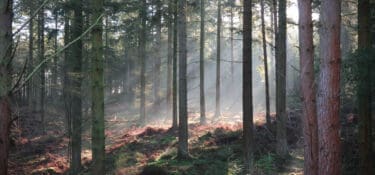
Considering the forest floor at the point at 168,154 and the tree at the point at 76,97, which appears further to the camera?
the tree at the point at 76,97

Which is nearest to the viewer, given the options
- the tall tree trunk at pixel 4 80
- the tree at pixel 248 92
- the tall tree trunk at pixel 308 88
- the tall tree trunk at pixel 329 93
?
the tall tree trunk at pixel 4 80

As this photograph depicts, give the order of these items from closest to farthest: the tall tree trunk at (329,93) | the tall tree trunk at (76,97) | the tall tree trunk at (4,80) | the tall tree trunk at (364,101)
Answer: the tall tree trunk at (4,80), the tall tree trunk at (329,93), the tall tree trunk at (364,101), the tall tree trunk at (76,97)

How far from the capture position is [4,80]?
2408 millimetres

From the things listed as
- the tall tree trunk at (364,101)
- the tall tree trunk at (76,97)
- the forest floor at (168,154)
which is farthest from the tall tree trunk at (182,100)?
the tall tree trunk at (364,101)

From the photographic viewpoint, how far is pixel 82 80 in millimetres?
12664

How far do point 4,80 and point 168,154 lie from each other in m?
12.4

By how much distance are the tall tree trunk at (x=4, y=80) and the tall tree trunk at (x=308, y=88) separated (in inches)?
199

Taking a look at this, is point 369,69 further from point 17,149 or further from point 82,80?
point 17,149

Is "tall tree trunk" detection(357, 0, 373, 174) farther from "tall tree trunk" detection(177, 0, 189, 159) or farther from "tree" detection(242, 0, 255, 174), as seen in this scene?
"tall tree trunk" detection(177, 0, 189, 159)

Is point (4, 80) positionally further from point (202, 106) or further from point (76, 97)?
point (202, 106)

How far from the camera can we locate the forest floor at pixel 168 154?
470 inches

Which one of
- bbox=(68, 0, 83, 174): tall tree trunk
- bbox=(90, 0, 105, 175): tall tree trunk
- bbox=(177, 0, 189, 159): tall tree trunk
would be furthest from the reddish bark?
bbox=(177, 0, 189, 159): tall tree trunk

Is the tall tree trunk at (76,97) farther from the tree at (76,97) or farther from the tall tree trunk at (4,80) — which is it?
the tall tree trunk at (4,80)

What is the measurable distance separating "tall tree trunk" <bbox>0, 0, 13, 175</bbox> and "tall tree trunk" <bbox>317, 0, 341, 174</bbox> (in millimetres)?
4977
